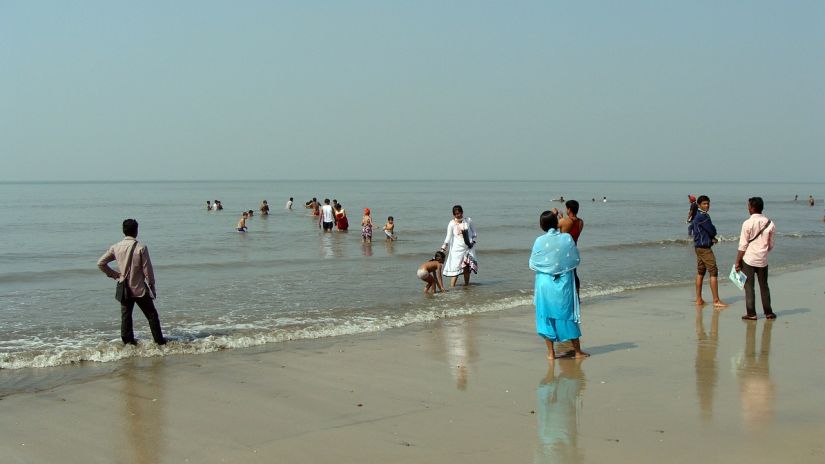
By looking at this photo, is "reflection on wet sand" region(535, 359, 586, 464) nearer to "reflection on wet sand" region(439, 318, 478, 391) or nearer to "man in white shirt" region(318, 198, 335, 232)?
"reflection on wet sand" region(439, 318, 478, 391)

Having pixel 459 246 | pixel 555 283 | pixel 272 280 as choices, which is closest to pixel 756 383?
pixel 555 283

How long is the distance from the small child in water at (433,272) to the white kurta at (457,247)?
256 millimetres

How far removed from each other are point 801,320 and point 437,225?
28.6 m

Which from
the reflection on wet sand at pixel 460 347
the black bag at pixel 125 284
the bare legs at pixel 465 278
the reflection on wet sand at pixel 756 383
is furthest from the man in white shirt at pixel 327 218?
the reflection on wet sand at pixel 756 383

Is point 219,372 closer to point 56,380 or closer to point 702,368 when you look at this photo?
point 56,380

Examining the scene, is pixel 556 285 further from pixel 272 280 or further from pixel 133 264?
pixel 272 280

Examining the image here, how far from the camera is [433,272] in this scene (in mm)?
13117

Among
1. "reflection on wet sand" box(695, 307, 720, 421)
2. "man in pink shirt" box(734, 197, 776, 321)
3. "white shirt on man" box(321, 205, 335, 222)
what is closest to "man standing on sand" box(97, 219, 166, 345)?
"reflection on wet sand" box(695, 307, 720, 421)

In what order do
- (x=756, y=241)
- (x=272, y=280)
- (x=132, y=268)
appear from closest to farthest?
(x=132, y=268), (x=756, y=241), (x=272, y=280)

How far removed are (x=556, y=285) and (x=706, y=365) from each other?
1.67m

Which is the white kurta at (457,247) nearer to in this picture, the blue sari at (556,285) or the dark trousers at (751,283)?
the dark trousers at (751,283)

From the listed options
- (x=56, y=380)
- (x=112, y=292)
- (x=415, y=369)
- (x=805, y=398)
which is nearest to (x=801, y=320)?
(x=805, y=398)

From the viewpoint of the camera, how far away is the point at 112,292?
550 inches

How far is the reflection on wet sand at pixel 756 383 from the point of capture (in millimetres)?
5595
